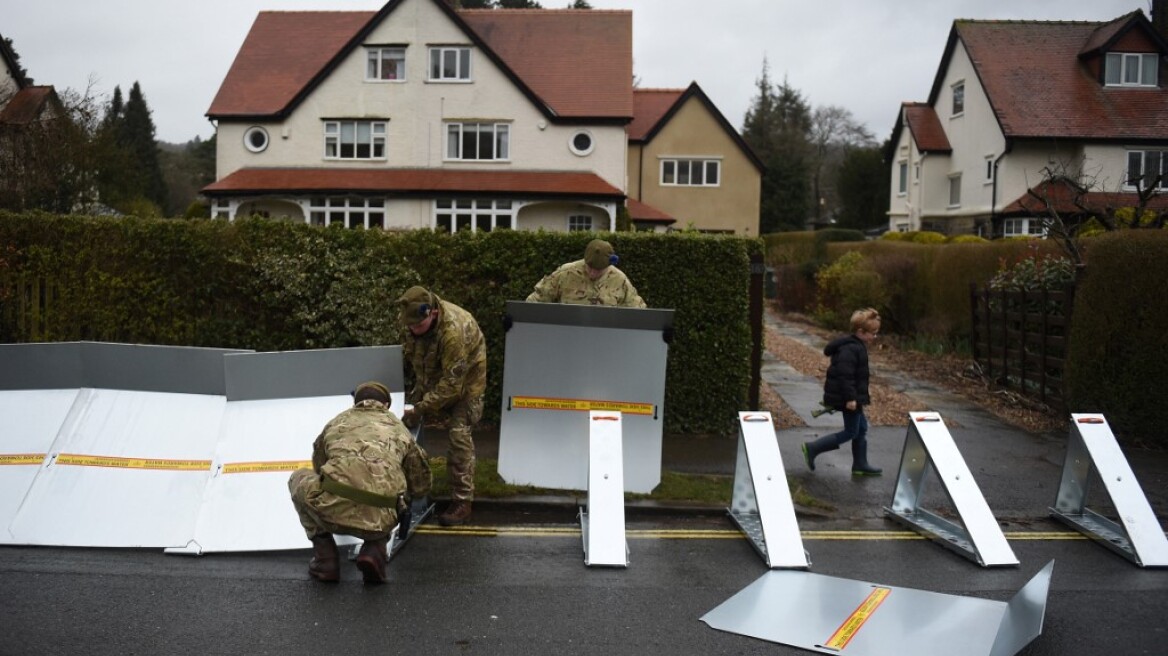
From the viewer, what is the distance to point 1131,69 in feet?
124

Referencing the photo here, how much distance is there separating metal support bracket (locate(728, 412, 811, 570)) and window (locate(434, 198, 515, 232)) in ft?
91.4

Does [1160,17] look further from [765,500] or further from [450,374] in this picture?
[450,374]

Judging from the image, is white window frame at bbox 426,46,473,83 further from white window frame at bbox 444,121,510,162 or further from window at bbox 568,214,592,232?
window at bbox 568,214,592,232

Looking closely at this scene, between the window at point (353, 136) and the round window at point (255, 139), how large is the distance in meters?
2.34

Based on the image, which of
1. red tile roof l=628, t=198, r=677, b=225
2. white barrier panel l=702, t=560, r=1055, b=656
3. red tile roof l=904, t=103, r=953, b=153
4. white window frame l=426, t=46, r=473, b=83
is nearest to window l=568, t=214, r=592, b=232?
red tile roof l=628, t=198, r=677, b=225

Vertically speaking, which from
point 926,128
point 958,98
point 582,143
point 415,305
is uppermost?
point 958,98

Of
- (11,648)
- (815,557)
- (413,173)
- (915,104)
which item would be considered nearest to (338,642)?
(11,648)

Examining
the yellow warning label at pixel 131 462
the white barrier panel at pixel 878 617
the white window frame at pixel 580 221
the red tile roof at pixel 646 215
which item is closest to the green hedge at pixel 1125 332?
the white barrier panel at pixel 878 617

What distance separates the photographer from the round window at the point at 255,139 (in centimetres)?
3662

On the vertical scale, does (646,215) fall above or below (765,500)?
above

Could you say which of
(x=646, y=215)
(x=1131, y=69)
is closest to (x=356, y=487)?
(x=646, y=215)

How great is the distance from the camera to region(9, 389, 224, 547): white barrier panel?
7152 millimetres

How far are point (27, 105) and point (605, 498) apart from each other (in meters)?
26.4

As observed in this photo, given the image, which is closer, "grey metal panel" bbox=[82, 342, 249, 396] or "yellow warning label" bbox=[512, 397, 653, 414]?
"grey metal panel" bbox=[82, 342, 249, 396]
